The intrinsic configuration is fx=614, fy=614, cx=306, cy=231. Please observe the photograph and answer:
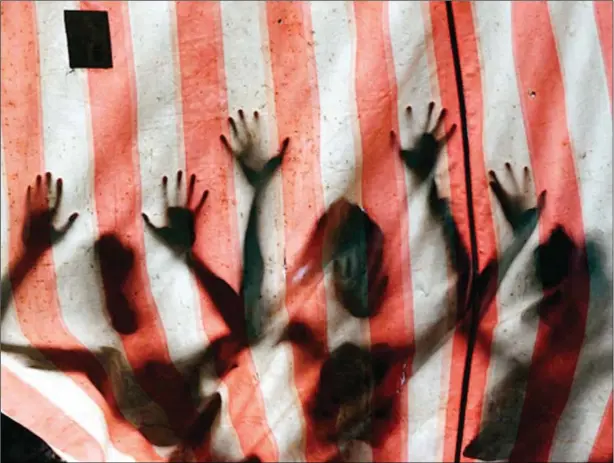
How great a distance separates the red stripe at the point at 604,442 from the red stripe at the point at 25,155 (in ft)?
3.36

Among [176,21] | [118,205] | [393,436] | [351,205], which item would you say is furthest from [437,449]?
[176,21]

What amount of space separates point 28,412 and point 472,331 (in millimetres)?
885

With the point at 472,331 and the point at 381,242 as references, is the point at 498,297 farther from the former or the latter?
the point at 381,242

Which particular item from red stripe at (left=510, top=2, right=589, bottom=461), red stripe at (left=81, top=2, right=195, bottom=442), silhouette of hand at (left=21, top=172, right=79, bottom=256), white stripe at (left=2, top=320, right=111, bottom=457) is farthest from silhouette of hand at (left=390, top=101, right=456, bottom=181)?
white stripe at (left=2, top=320, right=111, bottom=457)

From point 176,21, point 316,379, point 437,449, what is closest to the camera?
point 176,21

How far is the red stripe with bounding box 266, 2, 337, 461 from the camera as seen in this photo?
1.09m

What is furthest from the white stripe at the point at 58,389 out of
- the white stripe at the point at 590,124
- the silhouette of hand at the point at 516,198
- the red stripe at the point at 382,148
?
the white stripe at the point at 590,124

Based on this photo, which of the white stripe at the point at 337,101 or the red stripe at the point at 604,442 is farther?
the red stripe at the point at 604,442

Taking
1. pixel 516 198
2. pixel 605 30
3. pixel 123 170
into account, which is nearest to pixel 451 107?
pixel 516 198

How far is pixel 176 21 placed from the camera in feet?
3.54

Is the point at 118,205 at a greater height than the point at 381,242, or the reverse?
the point at 118,205

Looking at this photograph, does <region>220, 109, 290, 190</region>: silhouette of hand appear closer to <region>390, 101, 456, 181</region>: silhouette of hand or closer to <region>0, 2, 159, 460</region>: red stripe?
<region>390, 101, 456, 181</region>: silhouette of hand

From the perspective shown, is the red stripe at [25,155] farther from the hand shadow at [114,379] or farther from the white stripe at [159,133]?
the white stripe at [159,133]

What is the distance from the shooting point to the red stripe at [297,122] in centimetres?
109
